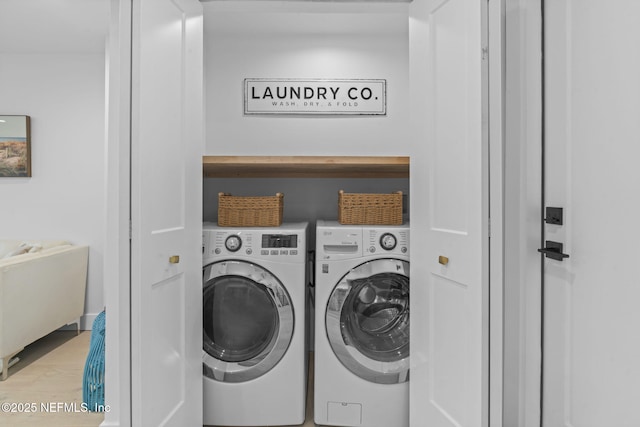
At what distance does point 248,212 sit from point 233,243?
24 centimetres

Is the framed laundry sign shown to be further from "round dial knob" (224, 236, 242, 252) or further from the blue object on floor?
the blue object on floor

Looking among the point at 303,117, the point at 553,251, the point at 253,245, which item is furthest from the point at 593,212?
the point at 303,117

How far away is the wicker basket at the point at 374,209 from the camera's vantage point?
77.3 inches

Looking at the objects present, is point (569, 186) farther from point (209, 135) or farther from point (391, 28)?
point (209, 135)

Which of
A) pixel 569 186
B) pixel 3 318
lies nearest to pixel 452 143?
pixel 569 186

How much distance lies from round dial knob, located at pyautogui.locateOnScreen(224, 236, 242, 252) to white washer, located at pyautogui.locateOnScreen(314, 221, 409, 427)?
39cm

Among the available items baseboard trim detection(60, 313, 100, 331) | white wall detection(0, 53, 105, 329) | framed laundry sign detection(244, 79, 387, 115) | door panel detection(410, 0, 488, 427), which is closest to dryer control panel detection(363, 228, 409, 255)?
door panel detection(410, 0, 488, 427)

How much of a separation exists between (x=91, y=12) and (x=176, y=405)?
2.42 m

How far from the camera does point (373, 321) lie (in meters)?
1.83

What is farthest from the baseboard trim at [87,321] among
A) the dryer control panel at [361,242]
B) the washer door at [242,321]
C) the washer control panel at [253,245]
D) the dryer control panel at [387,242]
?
the dryer control panel at [387,242]

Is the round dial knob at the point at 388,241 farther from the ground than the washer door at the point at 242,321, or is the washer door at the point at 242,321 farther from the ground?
the round dial knob at the point at 388,241

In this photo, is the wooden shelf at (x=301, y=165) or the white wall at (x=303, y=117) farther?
the white wall at (x=303, y=117)

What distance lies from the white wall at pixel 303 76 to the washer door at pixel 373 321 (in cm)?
107

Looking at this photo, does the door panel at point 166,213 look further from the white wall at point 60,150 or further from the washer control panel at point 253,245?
the white wall at point 60,150
